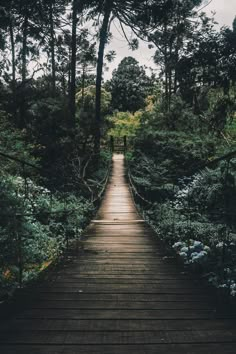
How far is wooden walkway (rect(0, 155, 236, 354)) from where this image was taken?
281cm

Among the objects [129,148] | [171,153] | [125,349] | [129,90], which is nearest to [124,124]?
[129,148]

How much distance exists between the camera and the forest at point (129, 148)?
5.73 meters

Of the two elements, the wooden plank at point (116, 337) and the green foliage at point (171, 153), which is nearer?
the wooden plank at point (116, 337)

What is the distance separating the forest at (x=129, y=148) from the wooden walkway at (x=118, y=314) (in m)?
0.48

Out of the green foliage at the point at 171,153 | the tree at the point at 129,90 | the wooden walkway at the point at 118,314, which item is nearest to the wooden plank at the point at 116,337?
the wooden walkway at the point at 118,314

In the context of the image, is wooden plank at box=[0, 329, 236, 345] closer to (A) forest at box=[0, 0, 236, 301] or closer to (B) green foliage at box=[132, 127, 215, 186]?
(A) forest at box=[0, 0, 236, 301]

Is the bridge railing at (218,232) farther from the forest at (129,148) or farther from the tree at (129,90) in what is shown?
the tree at (129,90)

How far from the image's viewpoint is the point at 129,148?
116ft

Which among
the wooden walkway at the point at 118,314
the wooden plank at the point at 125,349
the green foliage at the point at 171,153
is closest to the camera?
the wooden plank at the point at 125,349

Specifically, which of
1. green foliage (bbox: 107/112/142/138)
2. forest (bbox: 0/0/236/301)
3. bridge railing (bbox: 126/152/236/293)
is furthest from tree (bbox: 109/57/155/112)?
→ bridge railing (bbox: 126/152/236/293)

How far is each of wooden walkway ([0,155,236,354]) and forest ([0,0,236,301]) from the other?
478 mm

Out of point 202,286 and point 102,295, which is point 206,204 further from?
point 102,295

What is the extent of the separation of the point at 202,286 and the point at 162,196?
11401 mm

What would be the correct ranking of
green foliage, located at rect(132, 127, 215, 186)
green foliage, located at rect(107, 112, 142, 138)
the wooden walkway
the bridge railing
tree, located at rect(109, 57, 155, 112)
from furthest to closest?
1. tree, located at rect(109, 57, 155, 112)
2. green foliage, located at rect(107, 112, 142, 138)
3. green foliage, located at rect(132, 127, 215, 186)
4. the bridge railing
5. the wooden walkway
